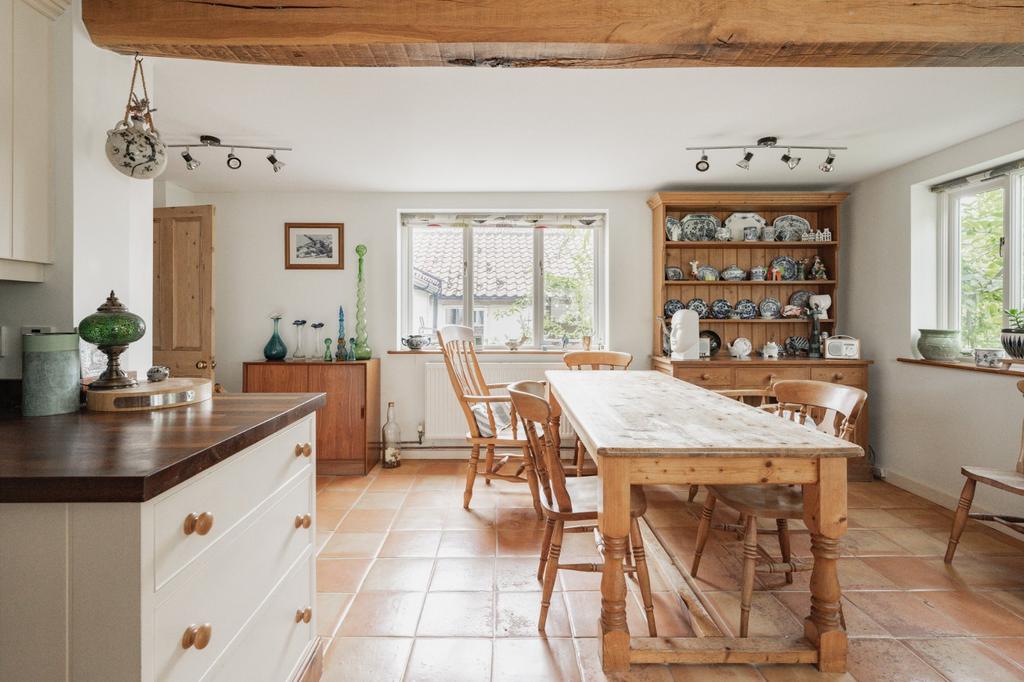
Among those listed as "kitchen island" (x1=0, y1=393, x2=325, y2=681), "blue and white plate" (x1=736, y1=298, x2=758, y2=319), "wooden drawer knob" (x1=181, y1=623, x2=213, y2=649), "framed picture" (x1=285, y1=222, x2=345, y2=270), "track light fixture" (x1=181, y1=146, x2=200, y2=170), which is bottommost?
"wooden drawer knob" (x1=181, y1=623, x2=213, y2=649)

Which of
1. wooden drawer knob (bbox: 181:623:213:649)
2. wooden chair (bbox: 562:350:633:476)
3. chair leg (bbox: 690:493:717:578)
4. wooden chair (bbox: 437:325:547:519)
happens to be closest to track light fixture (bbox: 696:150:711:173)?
wooden chair (bbox: 562:350:633:476)

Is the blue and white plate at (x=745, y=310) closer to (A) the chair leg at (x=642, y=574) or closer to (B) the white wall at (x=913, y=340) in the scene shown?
(B) the white wall at (x=913, y=340)

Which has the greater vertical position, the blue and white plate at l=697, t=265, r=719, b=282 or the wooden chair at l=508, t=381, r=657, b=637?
the blue and white plate at l=697, t=265, r=719, b=282

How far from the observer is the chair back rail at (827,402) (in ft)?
7.47

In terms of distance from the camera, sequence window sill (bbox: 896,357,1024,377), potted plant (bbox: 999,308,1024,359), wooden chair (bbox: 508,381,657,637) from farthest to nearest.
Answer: window sill (bbox: 896,357,1024,377)
potted plant (bbox: 999,308,1024,359)
wooden chair (bbox: 508,381,657,637)

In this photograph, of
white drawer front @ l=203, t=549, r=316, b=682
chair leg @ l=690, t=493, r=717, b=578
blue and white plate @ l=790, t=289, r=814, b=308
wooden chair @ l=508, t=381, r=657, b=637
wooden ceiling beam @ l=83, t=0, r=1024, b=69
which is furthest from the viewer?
blue and white plate @ l=790, t=289, r=814, b=308

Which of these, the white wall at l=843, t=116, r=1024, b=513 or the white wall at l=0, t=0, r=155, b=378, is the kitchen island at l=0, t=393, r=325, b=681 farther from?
the white wall at l=843, t=116, r=1024, b=513

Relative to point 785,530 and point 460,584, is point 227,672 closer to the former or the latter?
point 460,584

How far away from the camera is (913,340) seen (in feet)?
12.5

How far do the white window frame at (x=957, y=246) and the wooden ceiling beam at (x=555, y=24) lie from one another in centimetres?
215

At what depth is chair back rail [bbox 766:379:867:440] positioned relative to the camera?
228 centimetres

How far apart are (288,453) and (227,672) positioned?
542 mm

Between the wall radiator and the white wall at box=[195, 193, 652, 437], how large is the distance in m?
0.16

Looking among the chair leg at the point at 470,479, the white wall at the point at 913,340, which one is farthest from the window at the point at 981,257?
the chair leg at the point at 470,479
